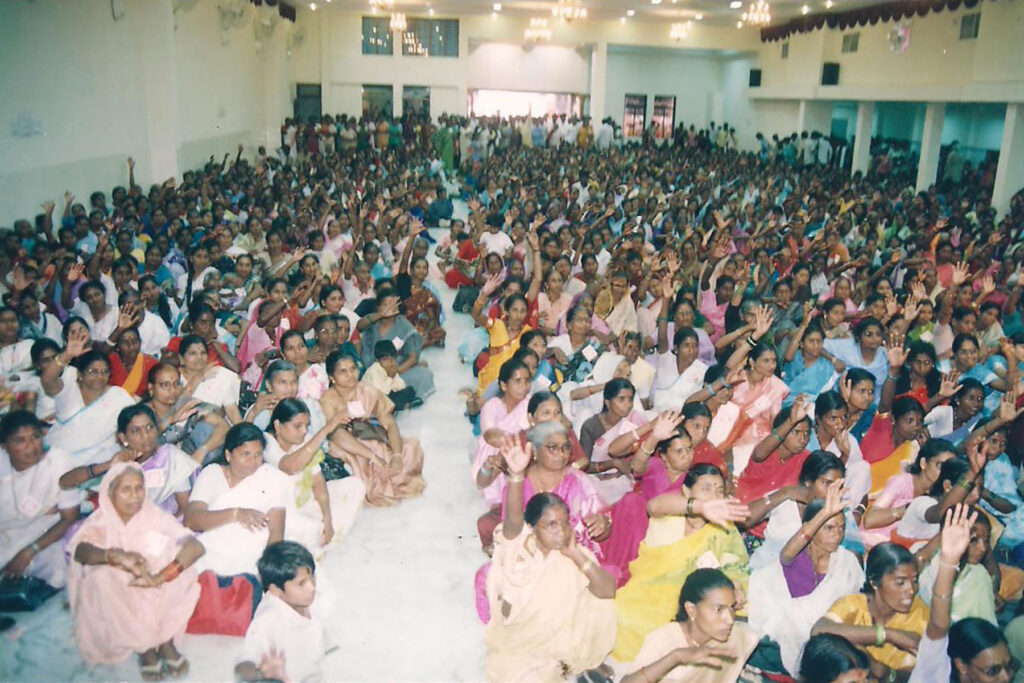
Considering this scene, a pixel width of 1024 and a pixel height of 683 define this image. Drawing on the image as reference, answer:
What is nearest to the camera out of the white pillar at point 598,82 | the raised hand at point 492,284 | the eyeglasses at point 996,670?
the eyeglasses at point 996,670

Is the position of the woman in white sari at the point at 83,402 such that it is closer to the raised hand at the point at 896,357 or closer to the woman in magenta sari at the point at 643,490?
the woman in magenta sari at the point at 643,490

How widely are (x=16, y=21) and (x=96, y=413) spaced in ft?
18.2

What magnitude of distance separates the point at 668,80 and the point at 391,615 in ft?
75.4

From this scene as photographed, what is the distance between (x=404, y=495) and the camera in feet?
14.1

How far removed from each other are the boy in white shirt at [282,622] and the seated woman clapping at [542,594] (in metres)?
0.67

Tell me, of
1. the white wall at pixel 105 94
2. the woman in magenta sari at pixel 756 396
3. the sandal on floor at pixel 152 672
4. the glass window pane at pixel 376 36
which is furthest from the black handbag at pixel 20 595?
the glass window pane at pixel 376 36

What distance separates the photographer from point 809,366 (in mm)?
4906

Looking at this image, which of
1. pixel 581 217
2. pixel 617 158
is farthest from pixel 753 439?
pixel 617 158

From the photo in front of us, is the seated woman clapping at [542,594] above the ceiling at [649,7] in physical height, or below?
below

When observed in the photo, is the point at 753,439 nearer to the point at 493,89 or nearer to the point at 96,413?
the point at 96,413

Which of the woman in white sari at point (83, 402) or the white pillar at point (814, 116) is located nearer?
the woman in white sari at point (83, 402)

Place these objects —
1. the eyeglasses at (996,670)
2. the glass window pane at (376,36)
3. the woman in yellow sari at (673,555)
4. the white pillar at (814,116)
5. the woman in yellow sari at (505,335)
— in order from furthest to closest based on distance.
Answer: the glass window pane at (376,36)
the white pillar at (814,116)
the woman in yellow sari at (505,335)
the woman in yellow sari at (673,555)
the eyeglasses at (996,670)

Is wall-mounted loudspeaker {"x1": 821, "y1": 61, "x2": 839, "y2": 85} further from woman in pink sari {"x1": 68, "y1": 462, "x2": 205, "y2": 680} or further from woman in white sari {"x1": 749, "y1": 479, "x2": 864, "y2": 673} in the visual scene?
woman in pink sari {"x1": 68, "y1": 462, "x2": 205, "y2": 680}

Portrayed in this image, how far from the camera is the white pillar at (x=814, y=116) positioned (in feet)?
60.8
